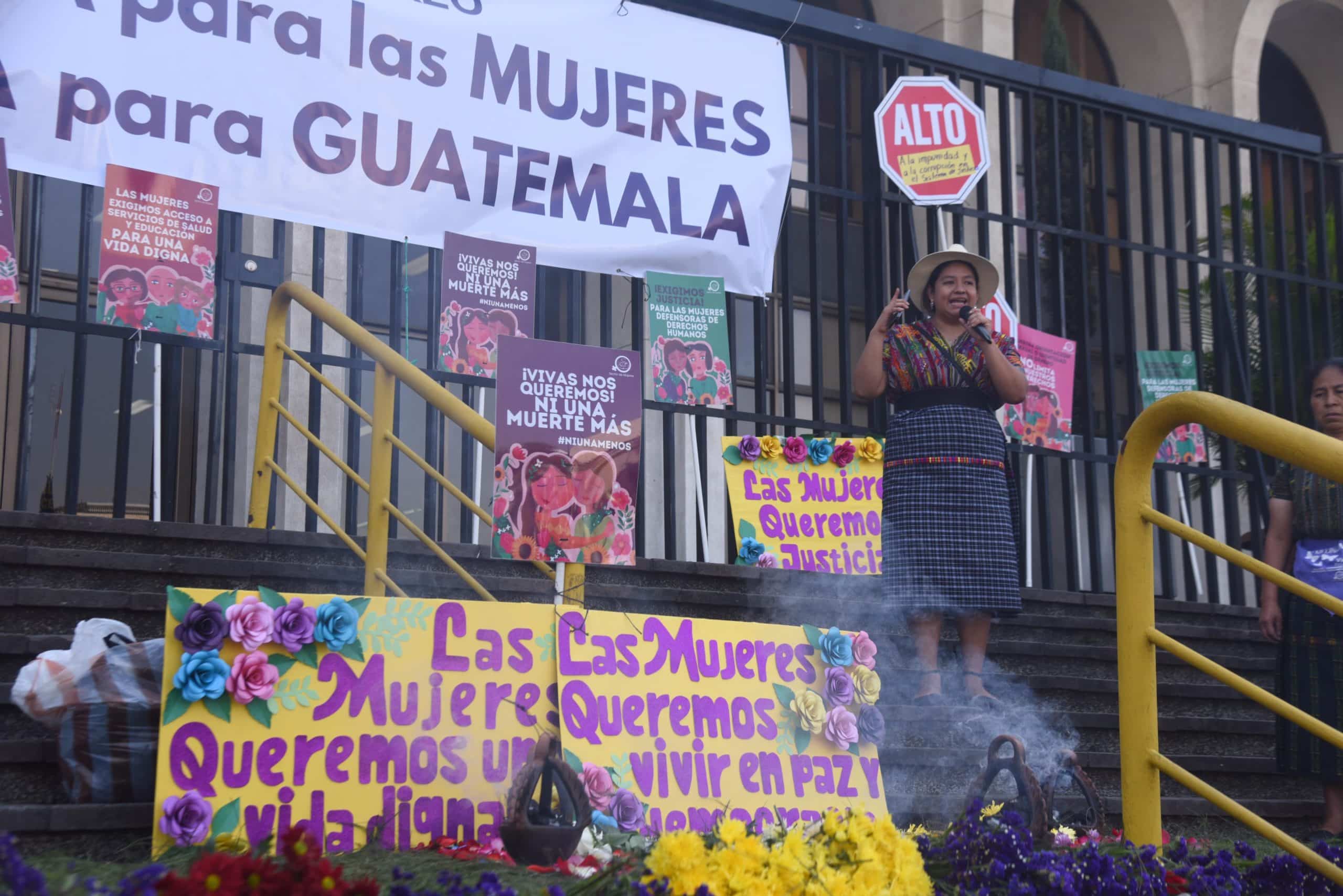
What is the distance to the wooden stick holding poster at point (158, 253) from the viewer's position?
17.6 ft

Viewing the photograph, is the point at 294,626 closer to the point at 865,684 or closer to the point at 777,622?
the point at 865,684

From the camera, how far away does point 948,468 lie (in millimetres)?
4883

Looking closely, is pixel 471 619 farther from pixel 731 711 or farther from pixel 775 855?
pixel 775 855

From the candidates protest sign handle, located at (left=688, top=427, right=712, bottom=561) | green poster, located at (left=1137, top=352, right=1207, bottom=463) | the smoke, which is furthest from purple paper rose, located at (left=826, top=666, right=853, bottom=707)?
green poster, located at (left=1137, top=352, right=1207, bottom=463)

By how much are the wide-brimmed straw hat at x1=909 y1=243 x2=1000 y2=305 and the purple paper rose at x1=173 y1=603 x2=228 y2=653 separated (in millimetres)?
2948

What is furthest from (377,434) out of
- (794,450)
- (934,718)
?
(794,450)

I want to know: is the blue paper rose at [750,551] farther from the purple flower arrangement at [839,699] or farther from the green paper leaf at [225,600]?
the green paper leaf at [225,600]

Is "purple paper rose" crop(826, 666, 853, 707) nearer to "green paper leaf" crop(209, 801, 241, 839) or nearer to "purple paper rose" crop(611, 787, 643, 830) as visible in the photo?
"purple paper rose" crop(611, 787, 643, 830)

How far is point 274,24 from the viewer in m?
5.83

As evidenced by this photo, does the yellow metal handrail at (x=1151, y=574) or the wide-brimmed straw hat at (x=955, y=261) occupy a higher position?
the wide-brimmed straw hat at (x=955, y=261)

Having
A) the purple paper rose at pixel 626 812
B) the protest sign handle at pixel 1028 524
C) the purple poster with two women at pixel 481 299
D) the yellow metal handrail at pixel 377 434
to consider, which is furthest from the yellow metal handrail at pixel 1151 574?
the protest sign handle at pixel 1028 524

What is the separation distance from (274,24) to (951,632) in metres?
3.76

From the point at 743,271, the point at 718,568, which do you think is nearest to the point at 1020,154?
the point at 743,271

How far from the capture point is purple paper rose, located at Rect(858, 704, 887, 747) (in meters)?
3.70
